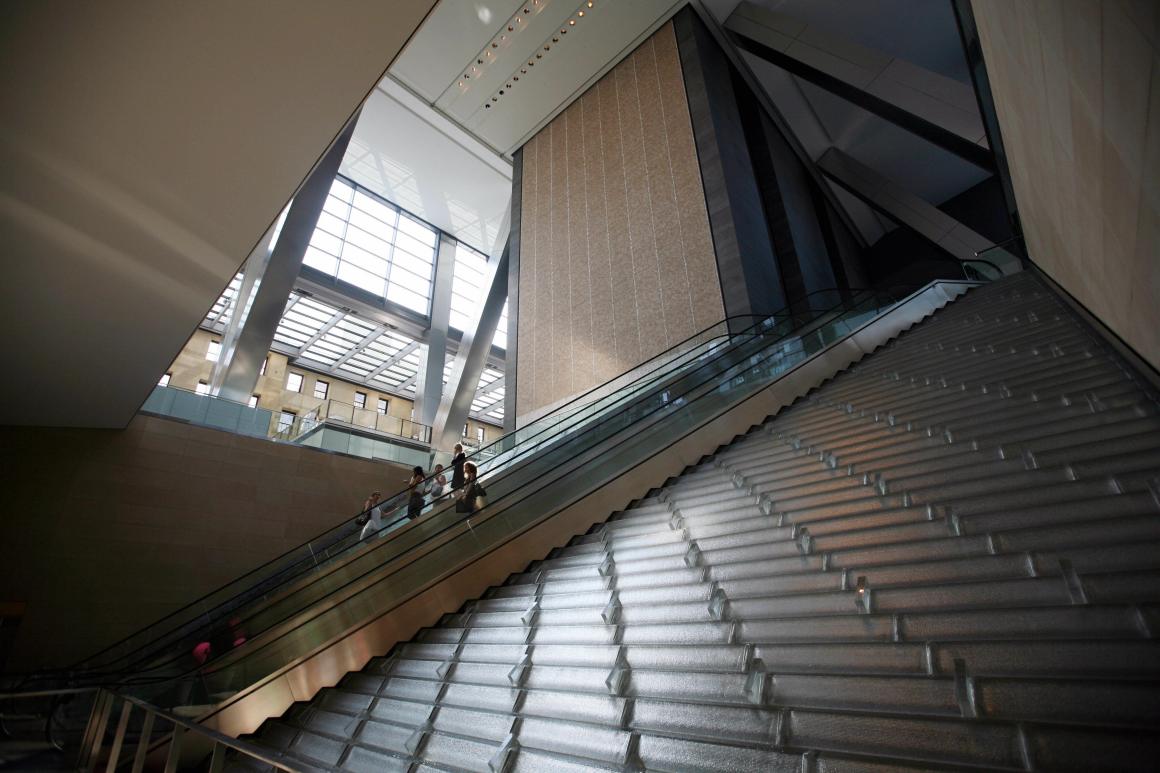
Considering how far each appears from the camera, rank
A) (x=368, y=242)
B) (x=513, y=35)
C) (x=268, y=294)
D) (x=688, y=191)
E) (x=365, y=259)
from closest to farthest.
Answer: (x=688, y=191) → (x=268, y=294) → (x=513, y=35) → (x=365, y=259) → (x=368, y=242)

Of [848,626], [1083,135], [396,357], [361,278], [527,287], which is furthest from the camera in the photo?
[396,357]

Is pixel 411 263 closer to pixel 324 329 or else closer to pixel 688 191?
pixel 324 329

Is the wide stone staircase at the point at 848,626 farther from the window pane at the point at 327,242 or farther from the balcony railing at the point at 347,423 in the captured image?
the window pane at the point at 327,242

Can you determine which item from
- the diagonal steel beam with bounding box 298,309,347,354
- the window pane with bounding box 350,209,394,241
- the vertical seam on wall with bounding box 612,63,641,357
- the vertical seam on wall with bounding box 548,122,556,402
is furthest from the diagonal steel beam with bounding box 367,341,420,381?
the vertical seam on wall with bounding box 612,63,641,357

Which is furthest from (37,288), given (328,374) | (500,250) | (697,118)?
(328,374)

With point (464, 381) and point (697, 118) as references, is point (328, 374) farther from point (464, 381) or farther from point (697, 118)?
point (697, 118)

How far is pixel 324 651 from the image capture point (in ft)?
13.6

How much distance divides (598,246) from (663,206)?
77.6 inches

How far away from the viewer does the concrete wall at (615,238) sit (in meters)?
12.5

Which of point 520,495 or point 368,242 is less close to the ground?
point 368,242

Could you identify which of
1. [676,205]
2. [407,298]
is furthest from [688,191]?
[407,298]

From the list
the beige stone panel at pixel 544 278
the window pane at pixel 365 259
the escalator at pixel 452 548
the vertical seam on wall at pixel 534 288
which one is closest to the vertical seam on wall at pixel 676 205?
the escalator at pixel 452 548

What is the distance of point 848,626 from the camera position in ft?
8.80

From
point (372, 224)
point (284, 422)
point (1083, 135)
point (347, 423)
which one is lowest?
point (1083, 135)
